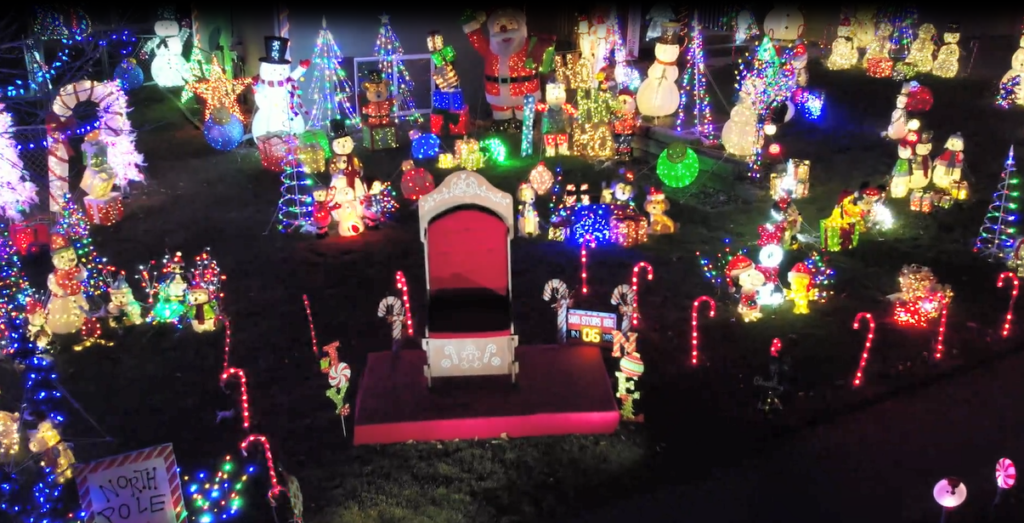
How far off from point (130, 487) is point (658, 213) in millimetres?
9168

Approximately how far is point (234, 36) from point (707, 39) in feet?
38.8

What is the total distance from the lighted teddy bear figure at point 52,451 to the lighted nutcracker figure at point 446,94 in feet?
37.3

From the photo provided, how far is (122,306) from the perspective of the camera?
11930 mm

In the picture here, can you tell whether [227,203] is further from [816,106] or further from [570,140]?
[816,106]

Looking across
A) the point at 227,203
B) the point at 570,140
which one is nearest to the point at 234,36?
the point at 227,203

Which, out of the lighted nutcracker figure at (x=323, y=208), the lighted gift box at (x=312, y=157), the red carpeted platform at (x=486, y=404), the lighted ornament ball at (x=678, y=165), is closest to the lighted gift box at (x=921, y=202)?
the lighted ornament ball at (x=678, y=165)

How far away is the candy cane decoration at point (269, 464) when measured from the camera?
337 inches

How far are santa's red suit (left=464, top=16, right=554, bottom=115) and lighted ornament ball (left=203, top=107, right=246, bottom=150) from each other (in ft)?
16.8

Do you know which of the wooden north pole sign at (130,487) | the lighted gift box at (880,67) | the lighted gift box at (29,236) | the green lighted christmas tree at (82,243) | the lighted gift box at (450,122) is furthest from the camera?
the lighted gift box at (880,67)

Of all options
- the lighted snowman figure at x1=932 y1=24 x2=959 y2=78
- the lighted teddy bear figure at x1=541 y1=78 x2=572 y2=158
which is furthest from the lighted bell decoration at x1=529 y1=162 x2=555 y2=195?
the lighted snowman figure at x1=932 y1=24 x2=959 y2=78

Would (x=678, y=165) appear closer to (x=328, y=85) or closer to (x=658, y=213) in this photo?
(x=658, y=213)

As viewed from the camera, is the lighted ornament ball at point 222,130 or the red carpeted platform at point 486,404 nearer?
the red carpeted platform at point 486,404

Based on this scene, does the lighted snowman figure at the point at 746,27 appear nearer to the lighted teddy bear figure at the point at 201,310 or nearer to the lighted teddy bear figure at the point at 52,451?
the lighted teddy bear figure at the point at 201,310

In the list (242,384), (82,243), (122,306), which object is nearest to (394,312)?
(242,384)
